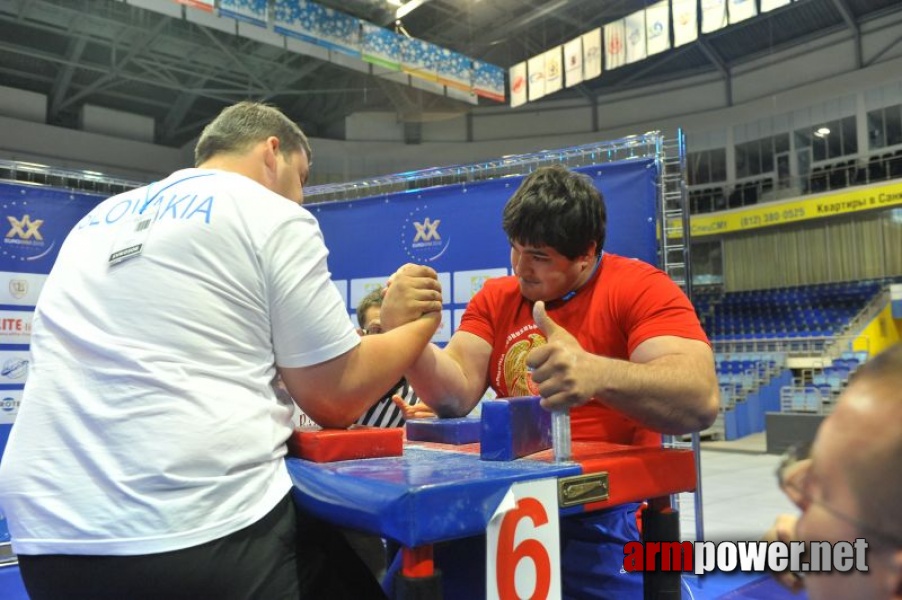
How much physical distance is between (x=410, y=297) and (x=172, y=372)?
1.45 ft

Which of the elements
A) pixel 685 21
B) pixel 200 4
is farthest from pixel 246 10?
pixel 685 21

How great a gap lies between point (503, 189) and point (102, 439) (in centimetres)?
248

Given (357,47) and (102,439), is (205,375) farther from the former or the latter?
(357,47)

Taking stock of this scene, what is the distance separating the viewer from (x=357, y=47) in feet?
27.9

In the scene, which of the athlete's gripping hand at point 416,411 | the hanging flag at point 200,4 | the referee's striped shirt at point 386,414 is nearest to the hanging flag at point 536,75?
the hanging flag at point 200,4

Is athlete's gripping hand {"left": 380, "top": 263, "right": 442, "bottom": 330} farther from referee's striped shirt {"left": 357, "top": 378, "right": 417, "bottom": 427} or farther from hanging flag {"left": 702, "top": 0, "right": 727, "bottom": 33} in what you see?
hanging flag {"left": 702, "top": 0, "right": 727, "bottom": 33}

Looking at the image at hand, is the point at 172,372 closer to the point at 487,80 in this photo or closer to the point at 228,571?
the point at 228,571

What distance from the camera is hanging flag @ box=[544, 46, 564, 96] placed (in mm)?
9930

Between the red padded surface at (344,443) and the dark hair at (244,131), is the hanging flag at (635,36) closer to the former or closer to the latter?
the dark hair at (244,131)

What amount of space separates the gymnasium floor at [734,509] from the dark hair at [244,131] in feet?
3.35

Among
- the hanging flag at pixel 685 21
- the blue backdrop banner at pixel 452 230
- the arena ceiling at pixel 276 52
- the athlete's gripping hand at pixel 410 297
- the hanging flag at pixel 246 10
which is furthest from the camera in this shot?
the arena ceiling at pixel 276 52

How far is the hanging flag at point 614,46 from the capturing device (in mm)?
9016

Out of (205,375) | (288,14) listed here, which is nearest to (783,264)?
(288,14)

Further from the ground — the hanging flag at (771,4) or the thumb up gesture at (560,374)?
the hanging flag at (771,4)
